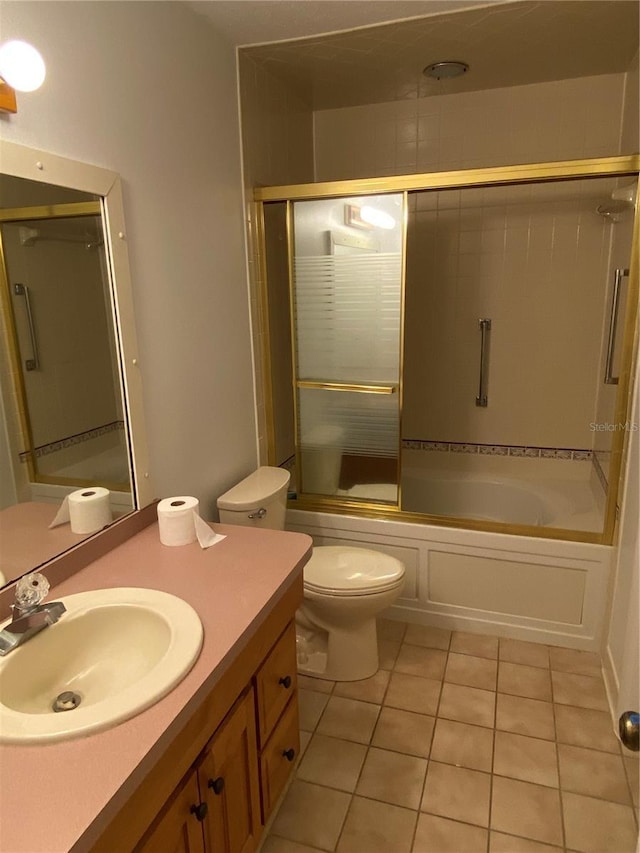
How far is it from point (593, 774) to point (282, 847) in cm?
103

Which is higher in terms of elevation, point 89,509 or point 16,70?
point 16,70

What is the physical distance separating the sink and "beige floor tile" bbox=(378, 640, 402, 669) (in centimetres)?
137

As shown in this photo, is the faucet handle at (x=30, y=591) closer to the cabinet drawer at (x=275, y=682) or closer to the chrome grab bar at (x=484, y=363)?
the cabinet drawer at (x=275, y=682)

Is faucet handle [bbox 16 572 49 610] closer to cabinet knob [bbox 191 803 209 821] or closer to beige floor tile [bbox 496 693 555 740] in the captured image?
cabinet knob [bbox 191 803 209 821]

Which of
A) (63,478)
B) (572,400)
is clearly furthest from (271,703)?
(572,400)

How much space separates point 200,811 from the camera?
112cm

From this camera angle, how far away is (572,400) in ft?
10.2

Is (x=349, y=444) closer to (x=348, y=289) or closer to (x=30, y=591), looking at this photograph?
(x=348, y=289)

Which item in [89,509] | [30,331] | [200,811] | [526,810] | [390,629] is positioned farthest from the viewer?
[390,629]

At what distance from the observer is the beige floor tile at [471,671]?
2271 mm

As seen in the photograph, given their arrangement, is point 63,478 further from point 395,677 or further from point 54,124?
point 395,677

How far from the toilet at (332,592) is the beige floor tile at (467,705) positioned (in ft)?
1.02

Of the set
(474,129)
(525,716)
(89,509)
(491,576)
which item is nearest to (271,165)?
(474,129)

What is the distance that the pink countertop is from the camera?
31.5 inches
